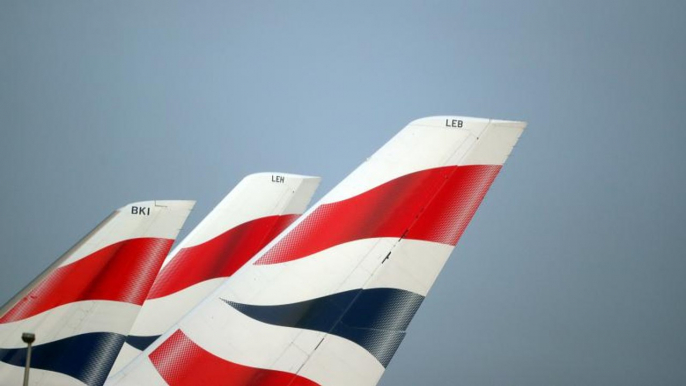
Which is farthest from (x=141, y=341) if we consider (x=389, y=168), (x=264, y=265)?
(x=389, y=168)

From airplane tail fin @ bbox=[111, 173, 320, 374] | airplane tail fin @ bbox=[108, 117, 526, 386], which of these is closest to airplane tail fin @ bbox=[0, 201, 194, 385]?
airplane tail fin @ bbox=[108, 117, 526, 386]

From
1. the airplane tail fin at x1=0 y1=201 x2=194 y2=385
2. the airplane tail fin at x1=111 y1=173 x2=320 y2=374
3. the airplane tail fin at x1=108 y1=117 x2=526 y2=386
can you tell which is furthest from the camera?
the airplane tail fin at x1=111 y1=173 x2=320 y2=374

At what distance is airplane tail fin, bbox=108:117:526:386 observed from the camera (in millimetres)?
6344

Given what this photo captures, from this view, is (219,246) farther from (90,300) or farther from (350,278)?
(350,278)

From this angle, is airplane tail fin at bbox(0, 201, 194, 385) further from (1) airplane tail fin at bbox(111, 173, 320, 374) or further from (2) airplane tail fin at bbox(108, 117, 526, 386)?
(1) airplane tail fin at bbox(111, 173, 320, 374)

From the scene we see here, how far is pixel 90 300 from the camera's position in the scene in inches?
288

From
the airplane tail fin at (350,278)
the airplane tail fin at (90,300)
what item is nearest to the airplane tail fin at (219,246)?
the airplane tail fin at (90,300)

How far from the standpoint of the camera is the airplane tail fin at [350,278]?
6.34 m

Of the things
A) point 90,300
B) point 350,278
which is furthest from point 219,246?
point 350,278

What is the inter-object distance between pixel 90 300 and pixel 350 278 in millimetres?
2087

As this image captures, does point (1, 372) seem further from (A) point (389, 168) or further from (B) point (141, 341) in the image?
(A) point (389, 168)

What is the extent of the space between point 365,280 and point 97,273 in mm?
2183

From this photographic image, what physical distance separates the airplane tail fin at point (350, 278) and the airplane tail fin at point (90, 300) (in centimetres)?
76

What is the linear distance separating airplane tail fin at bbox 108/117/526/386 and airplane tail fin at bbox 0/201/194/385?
2.49ft
